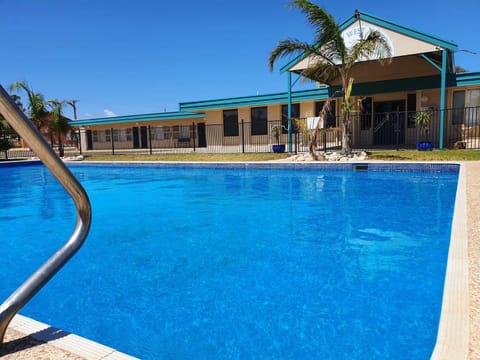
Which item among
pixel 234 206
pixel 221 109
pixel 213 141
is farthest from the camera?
pixel 213 141

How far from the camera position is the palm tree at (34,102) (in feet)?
65.6

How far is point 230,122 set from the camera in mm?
21562

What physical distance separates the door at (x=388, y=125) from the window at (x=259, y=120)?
596cm

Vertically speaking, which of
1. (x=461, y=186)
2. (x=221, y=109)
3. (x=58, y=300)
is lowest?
(x=58, y=300)

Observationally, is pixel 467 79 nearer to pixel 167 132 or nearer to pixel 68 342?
pixel 68 342

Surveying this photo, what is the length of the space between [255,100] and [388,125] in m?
6.91

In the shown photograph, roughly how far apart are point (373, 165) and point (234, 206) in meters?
5.89

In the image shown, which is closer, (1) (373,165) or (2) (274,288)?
(2) (274,288)

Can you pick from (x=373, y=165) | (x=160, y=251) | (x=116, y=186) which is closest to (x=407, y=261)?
(x=160, y=251)

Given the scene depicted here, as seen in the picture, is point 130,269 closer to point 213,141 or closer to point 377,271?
point 377,271

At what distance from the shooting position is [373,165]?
11172mm

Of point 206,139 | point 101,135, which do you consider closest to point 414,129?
point 206,139

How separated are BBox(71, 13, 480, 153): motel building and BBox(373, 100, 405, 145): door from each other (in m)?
0.04

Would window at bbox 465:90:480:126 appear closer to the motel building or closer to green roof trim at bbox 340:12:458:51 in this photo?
the motel building
